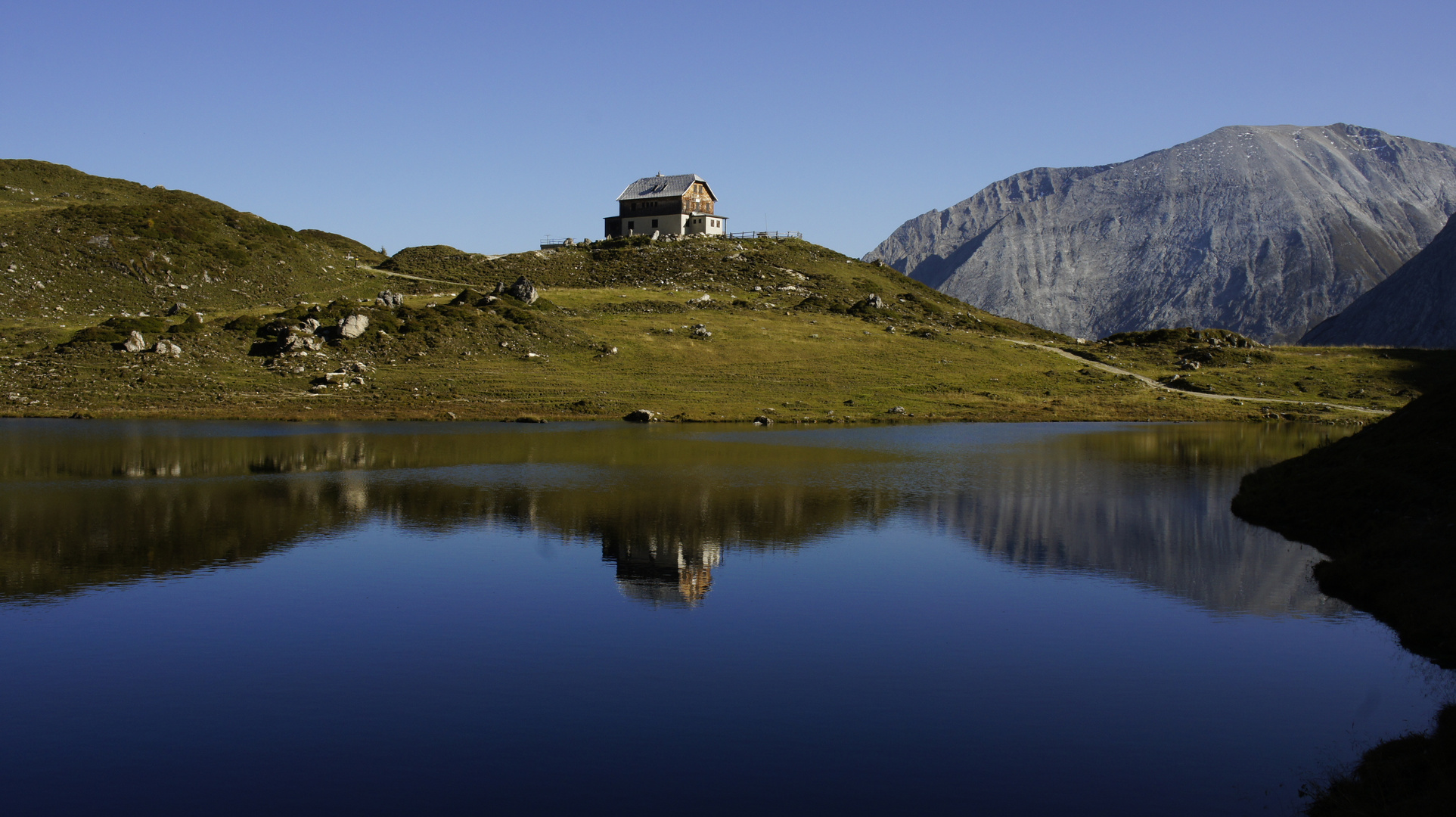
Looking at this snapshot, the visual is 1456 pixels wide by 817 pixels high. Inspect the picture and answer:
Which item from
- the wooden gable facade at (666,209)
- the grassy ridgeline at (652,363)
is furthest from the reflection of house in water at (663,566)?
the wooden gable facade at (666,209)

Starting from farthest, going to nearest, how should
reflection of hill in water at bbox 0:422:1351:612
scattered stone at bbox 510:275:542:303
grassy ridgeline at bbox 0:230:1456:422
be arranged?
scattered stone at bbox 510:275:542:303
grassy ridgeline at bbox 0:230:1456:422
reflection of hill in water at bbox 0:422:1351:612

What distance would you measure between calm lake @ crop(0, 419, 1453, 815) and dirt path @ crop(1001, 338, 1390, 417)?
72.4m

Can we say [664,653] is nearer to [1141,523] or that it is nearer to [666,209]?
[1141,523]

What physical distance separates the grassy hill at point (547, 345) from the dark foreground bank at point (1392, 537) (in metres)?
57.7

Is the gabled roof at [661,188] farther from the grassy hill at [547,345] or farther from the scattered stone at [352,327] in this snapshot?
the scattered stone at [352,327]

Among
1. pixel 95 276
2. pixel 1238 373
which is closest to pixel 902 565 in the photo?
pixel 1238 373

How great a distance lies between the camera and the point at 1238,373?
136250mm

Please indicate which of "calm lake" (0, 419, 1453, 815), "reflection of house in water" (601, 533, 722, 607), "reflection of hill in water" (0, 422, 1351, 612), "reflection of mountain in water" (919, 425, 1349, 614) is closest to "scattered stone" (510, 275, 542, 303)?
"reflection of hill in water" (0, 422, 1351, 612)

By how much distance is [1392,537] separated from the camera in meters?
34.3

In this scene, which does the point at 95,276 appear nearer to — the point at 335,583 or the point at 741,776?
the point at 335,583

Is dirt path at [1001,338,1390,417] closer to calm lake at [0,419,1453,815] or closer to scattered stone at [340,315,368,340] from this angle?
calm lake at [0,419,1453,815]

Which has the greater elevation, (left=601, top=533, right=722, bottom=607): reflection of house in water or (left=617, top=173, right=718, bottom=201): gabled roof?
(left=617, top=173, right=718, bottom=201): gabled roof

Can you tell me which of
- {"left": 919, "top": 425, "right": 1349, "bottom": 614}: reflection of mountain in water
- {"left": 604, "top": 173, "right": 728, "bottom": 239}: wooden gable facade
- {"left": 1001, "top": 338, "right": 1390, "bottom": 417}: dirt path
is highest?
{"left": 604, "top": 173, "right": 728, "bottom": 239}: wooden gable facade

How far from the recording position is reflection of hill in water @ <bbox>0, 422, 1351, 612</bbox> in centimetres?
3750
